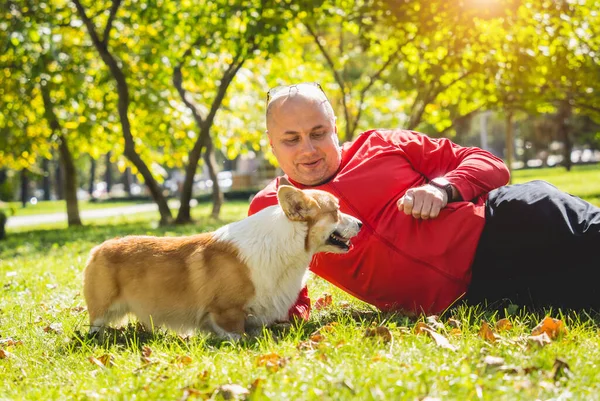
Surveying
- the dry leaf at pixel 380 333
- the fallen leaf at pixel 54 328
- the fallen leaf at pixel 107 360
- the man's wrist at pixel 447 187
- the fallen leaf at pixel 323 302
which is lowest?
the fallen leaf at pixel 323 302

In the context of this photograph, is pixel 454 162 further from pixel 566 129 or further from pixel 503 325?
pixel 566 129

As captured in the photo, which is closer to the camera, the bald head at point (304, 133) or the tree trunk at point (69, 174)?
the bald head at point (304, 133)

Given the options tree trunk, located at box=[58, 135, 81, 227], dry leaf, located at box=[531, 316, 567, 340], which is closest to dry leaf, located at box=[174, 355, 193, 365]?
dry leaf, located at box=[531, 316, 567, 340]

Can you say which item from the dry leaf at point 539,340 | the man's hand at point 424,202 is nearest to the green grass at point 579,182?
the man's hand at point 424,202

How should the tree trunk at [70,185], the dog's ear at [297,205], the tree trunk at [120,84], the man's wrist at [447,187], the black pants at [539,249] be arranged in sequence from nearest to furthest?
1. the black pants at [539,249]
2. the man's wrist at [447,187]
3. the dog's ear at [297,205]
4. the tree trunk at [120,84]
5. the tree trunk at [70,185]

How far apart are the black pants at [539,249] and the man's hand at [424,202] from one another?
289 mm

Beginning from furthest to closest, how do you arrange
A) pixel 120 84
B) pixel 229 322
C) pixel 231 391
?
1. pixel 120 84
2. pixel 229 322
3. pixel 231 391

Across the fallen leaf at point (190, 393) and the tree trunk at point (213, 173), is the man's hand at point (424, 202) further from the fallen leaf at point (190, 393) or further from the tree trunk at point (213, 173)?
the tree trunk at point (213, 173)

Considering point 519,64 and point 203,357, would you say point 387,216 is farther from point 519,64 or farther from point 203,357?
point 519,64

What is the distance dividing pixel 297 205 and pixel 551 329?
5.07 ft

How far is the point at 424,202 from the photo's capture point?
11.6 feet

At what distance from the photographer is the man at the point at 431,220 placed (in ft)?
11.3

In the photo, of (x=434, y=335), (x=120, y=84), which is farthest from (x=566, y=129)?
(x=434, y=335)

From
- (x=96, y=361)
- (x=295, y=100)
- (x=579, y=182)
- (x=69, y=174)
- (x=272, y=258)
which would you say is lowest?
(x=579, y=182)
